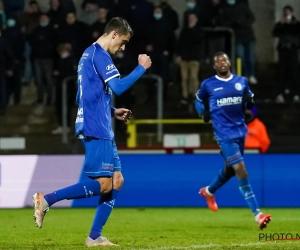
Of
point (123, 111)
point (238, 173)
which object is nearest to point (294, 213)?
point (238, 173)

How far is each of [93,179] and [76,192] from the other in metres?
0.22

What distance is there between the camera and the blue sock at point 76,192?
8789 mm

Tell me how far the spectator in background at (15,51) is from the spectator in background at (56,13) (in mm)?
762

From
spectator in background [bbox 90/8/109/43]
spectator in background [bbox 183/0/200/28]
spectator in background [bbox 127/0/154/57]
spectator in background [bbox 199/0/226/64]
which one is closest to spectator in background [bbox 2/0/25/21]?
spectator in background [bbox 90/8/109/43]

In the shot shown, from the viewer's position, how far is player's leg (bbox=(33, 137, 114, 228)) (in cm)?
878

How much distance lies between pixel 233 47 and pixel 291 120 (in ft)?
6.94

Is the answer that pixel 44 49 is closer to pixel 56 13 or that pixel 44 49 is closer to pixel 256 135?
pixel 56 13

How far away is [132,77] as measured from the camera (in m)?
8.63

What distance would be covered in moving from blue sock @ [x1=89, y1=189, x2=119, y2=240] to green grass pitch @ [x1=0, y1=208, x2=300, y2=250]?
21cm

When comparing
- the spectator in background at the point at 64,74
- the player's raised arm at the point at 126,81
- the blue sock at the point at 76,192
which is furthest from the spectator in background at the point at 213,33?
the blue sock at the point at 76,192

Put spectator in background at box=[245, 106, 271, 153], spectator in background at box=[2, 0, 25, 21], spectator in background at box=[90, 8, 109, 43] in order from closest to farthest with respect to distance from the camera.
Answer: spectator in background at box=[245, 106, 271, 153] < spectator in background at box=[90, 8, 109, 43] < spectator in background at box=[2, 0, 25, 21]

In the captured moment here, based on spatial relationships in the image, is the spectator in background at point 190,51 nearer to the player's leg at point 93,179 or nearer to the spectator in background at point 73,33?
the spectator in background at point 73,33

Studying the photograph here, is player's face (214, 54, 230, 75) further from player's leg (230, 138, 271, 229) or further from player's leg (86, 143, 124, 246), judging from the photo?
player's leg (86, 143, 124, 246)

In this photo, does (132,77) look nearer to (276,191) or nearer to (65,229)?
(65,229)
